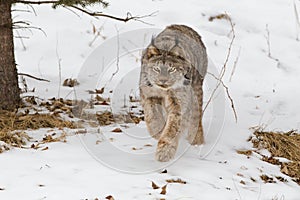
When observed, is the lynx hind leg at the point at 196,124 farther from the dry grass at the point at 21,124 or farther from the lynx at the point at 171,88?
the dry grass at the point at 21,124

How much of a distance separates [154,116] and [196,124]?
0.46m

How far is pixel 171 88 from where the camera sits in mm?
4406

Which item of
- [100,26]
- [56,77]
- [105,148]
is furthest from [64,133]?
[100,26]

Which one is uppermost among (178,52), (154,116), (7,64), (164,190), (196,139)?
(178,52)

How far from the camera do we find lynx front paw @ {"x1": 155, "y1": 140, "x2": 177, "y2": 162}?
439 centimetres

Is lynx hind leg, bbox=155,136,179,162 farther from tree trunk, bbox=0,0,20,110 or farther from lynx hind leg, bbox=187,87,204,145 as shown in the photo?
tree trunk, bbox=0,0,20,110

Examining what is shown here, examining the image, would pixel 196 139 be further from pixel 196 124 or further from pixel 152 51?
pixel 152 51

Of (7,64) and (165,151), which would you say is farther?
(7,64)

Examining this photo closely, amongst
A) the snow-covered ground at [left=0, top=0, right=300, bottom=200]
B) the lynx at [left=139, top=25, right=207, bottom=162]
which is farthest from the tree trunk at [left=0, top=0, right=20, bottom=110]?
the lynx at [left=139, top=25, right=207, bottom=162]

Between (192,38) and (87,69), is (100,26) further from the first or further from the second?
(192,38)

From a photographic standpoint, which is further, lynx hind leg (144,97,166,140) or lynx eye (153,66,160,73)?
lynx hind leg (144,97,166,140)

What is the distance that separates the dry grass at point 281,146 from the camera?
4852 millimetres

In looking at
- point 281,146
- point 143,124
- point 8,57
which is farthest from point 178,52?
point 8,57

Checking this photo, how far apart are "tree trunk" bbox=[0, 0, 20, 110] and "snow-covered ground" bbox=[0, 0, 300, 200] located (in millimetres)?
604
